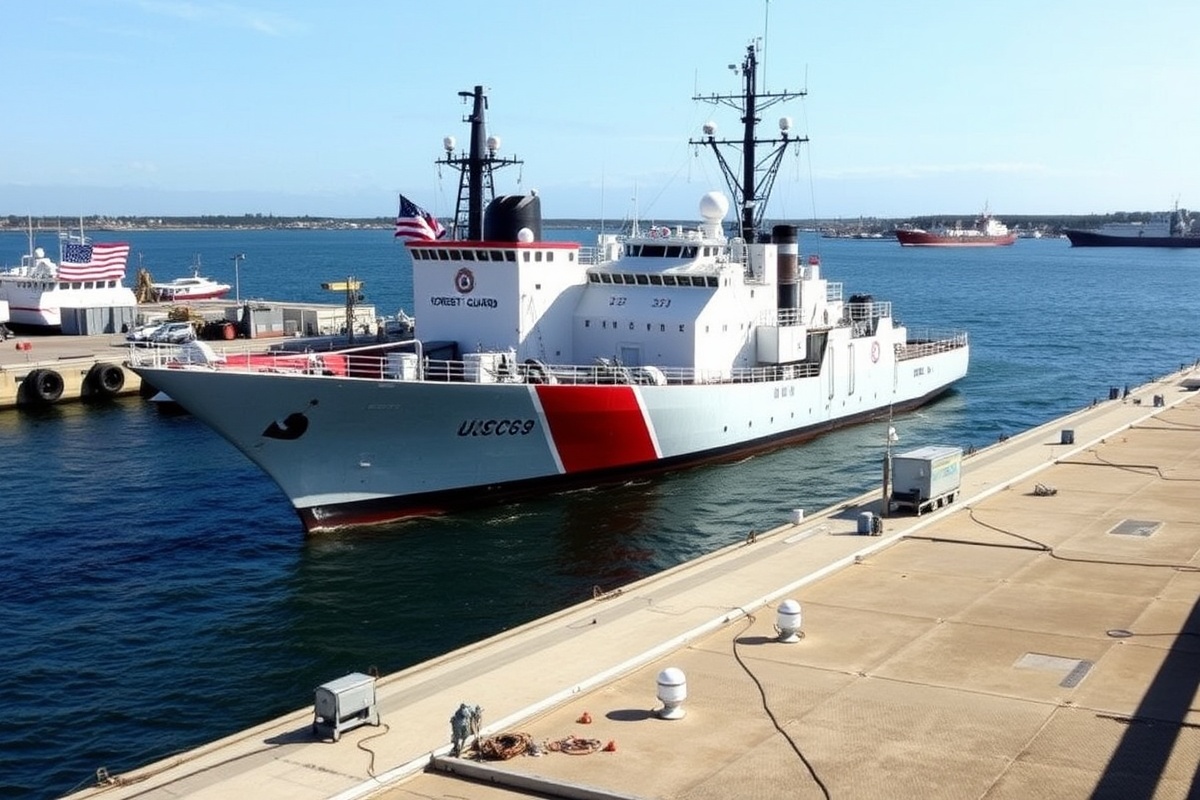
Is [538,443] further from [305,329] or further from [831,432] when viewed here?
[305,329]

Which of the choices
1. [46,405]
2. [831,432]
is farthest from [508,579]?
[46,405]

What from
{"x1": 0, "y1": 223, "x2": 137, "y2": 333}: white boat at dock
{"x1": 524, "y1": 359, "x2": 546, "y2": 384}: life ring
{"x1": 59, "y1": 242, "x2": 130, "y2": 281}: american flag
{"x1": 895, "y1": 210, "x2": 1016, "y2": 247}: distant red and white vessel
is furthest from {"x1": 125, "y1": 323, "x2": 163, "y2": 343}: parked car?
{"x1": 895, "y1": 210, "x2": 1016, "y2": 247}: distant red and white vessel

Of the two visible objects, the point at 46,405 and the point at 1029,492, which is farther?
the point at 46,405

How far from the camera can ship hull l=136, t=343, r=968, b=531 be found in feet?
69.3

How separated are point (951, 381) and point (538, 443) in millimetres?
21589

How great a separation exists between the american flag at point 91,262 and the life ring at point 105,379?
423 inches

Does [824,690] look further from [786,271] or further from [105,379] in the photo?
[105,379]

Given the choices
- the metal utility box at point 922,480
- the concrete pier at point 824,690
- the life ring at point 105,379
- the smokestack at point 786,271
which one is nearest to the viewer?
the concrete pier at point 824,690

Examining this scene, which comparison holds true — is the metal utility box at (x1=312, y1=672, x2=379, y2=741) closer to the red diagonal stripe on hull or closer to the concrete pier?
the concrete pier

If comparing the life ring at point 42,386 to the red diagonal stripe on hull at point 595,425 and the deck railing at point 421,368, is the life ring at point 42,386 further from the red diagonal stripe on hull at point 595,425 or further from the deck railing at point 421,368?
the red diagonal stripe on hull at point 595,425

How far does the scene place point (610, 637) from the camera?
13195 mm

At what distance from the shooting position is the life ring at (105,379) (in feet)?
126

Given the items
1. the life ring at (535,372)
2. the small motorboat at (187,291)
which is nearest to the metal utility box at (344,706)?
the life ring at (535,372)

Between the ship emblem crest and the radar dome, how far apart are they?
6652 mm
